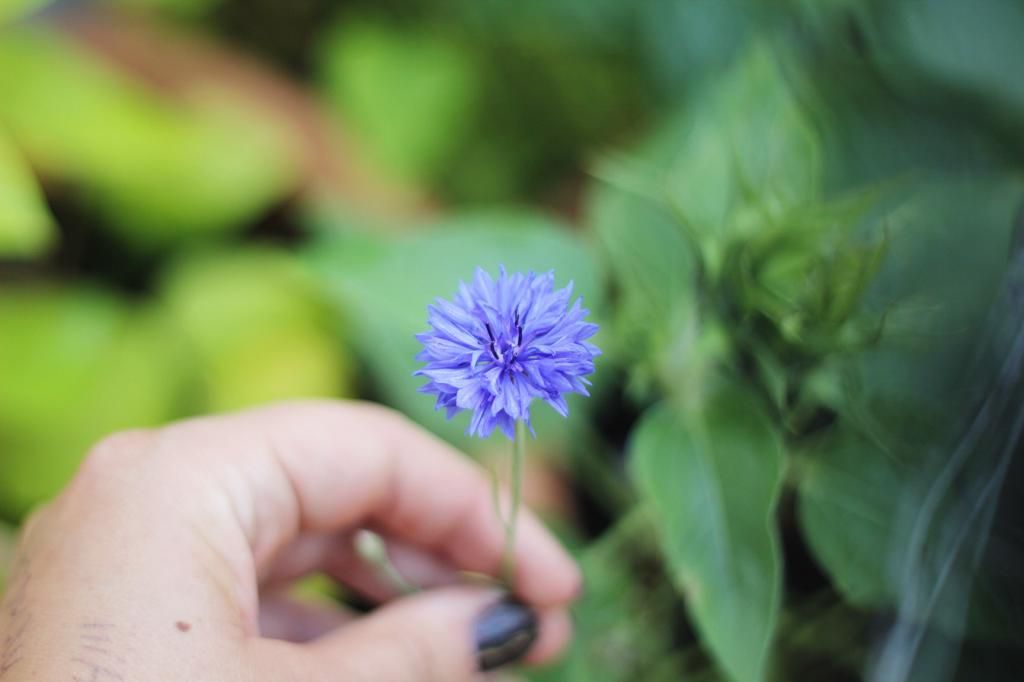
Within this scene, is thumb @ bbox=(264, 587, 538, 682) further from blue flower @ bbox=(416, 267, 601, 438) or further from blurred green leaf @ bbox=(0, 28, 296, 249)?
blurred green leaf @ bbox=(0, 28, 296, 249)

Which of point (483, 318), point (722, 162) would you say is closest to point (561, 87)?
point (722, 162)

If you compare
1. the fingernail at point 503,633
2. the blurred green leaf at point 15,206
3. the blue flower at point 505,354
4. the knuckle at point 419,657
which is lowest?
the fingernail at point 503,633

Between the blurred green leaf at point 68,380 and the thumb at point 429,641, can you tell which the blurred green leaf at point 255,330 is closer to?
the blurred green leaf at point 68,380

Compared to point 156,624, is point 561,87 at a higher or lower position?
higher

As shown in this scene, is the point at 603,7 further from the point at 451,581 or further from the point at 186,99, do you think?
the point at 451,581

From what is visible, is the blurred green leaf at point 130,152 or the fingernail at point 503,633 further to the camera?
the blurred green leaf at point 130,152

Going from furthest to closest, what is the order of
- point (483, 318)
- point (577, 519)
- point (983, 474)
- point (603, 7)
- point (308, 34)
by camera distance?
point (308, 34) → point (603, 7) → point (577, 519) → point (983, 474) → point (483, 318)

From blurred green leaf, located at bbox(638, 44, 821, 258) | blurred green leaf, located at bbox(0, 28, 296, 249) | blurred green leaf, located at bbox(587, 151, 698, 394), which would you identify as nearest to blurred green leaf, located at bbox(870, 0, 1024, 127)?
blurred green leaf, located at bbox(638, 44, 821, 258)

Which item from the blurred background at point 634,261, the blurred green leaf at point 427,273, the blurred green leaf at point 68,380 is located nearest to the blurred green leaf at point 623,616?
the blurred background at point 634,261
